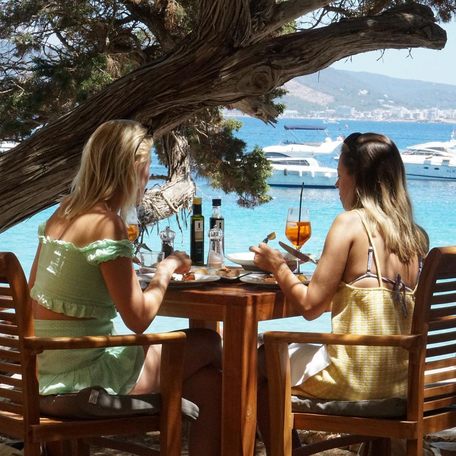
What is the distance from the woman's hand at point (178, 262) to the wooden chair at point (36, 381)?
0.92 ft

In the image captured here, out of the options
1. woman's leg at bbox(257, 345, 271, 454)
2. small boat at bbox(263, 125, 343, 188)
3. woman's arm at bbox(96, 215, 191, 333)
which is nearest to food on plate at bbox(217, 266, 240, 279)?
woman's leg at bbox(257, 345, 271, 454)

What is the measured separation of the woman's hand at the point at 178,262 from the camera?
2.75 m

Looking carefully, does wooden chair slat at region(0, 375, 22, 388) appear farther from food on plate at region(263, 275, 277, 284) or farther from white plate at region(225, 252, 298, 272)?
white plate at region(225, 252, 298, 272)

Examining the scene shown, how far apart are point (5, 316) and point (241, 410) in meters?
0.71

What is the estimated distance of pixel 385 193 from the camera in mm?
2699

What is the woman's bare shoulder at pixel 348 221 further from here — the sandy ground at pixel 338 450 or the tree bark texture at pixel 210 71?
the tree bark texture at pixel 210 71

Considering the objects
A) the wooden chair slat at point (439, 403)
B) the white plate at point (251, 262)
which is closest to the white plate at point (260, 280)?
the white plate at point (251, 262)

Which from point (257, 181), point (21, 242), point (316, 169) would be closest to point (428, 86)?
point (316, 169)

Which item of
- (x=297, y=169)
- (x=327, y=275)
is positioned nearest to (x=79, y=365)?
(x=327, y=275)

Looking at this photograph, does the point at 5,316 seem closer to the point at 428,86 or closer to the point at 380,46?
the point at 380,46

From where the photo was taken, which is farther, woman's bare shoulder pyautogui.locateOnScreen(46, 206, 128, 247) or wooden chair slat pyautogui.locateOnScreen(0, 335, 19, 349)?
woman's bare shoulder pyautogui.locateOnScreen(46, 206, 128, 247)

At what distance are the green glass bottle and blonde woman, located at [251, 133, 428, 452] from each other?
1.97 feet

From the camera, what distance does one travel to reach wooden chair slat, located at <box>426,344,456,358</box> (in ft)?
8.34

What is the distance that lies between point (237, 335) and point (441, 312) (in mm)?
550
